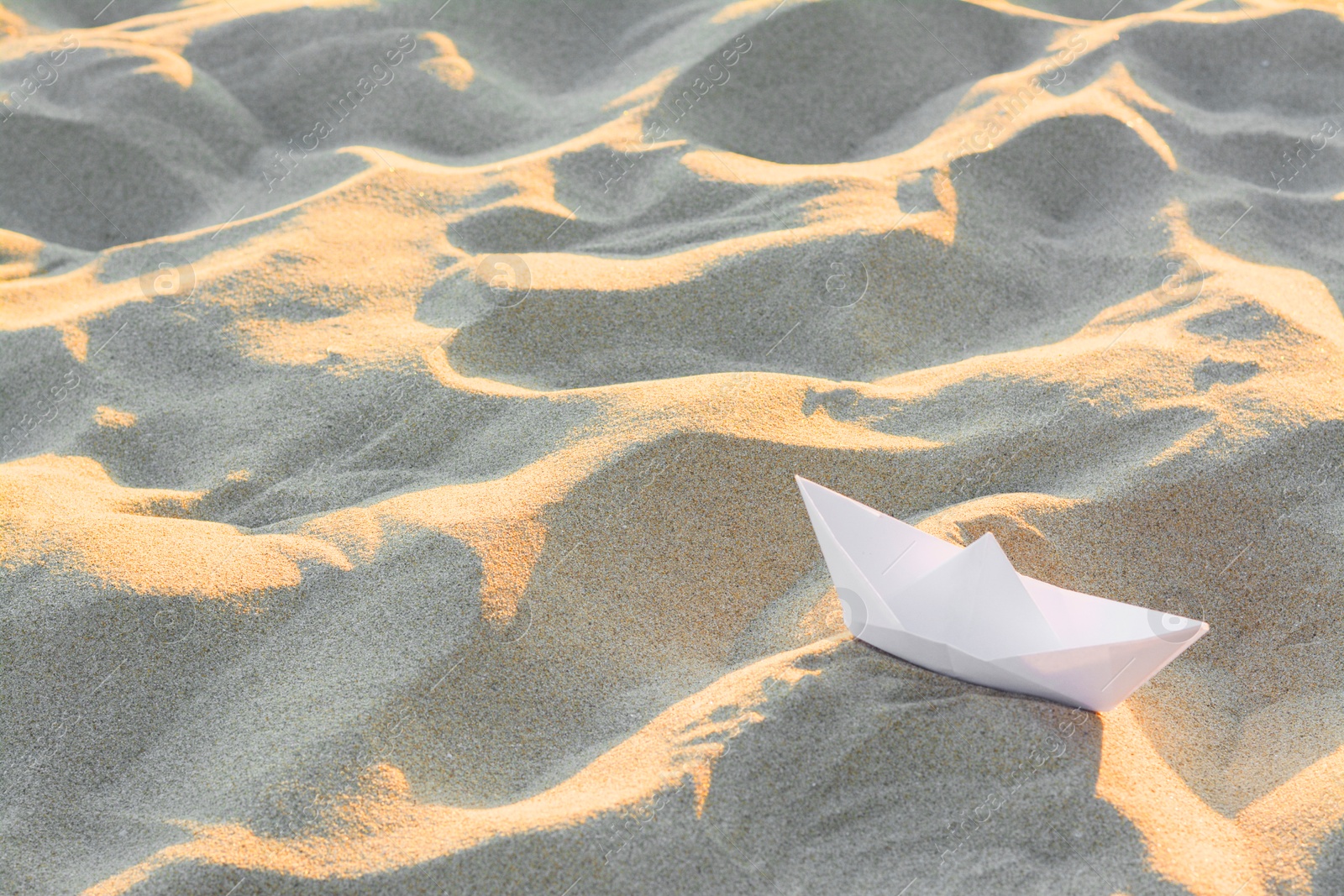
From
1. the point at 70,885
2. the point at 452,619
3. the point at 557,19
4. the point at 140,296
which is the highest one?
the point at 557,19

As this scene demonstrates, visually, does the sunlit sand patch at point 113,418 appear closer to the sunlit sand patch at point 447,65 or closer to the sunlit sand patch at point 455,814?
the sunlit sand patch at point 455,814

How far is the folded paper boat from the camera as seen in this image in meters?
1.15

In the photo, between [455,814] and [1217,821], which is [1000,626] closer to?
[1217,821]

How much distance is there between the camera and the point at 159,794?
123 centimetres

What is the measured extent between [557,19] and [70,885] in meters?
2.47

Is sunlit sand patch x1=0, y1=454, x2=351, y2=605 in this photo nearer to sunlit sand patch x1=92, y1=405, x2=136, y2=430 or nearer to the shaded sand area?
the shaded sand area

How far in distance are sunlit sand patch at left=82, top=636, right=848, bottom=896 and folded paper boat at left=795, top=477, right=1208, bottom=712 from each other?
0.43 ft

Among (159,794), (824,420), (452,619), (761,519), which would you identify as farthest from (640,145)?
(159,794)

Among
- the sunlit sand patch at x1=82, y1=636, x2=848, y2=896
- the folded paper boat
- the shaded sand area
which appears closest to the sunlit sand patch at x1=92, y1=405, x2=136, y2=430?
the shaded sand area

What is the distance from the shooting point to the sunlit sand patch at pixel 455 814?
112cm

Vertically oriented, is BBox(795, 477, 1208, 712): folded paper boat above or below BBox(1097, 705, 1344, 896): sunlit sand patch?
above

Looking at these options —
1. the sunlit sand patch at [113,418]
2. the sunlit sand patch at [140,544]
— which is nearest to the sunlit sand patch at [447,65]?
the sunlit sand patch at [113,418]

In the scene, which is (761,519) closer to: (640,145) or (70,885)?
(70,885)

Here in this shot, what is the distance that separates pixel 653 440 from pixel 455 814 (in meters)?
0.61
